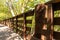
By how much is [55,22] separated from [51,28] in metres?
0.16

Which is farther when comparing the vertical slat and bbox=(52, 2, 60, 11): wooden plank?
the vertical slat

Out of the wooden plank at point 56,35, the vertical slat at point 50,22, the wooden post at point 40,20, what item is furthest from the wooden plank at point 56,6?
the wooden post at point 40,20

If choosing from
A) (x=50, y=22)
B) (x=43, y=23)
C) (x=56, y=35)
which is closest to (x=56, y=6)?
(x=50, y=22)

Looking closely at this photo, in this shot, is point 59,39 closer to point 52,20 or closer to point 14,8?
point 52,20

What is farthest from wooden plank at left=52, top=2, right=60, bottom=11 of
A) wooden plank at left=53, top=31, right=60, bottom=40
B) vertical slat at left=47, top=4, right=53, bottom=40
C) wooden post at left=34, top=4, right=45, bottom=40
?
wooden post at left=34, top=4, right=45, bottom=40

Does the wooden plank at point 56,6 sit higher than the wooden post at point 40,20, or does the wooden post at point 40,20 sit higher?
the wooden plank at point 56,6

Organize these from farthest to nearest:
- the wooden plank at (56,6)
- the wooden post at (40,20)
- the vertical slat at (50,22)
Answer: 1. the wooden post at (40,20)
2. the vertical slat at (50,22)
3. the wooden plank at (56,6)

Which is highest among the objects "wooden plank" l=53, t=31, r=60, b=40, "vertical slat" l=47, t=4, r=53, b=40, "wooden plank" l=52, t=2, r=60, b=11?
"wooden plank" l=52, t=2, r=60, b=11

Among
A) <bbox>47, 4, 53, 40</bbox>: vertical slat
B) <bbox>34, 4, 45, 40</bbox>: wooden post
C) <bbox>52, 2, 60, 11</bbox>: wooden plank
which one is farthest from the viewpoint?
<bbox>34, 4, 45, 40</bbox>: wooden post

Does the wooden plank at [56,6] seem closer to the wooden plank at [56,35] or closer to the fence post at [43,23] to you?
the fence post at [43,23]

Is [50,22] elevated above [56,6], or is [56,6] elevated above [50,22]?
[56,6]

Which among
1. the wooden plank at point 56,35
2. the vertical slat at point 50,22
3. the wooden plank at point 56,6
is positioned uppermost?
the wooden plank at point 56,6

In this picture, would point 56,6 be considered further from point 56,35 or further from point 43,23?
point 43,23

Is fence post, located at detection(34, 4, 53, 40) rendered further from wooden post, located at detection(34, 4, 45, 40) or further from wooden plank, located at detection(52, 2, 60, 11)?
wooden plank, located at detection(52, 2, 60, 11)
